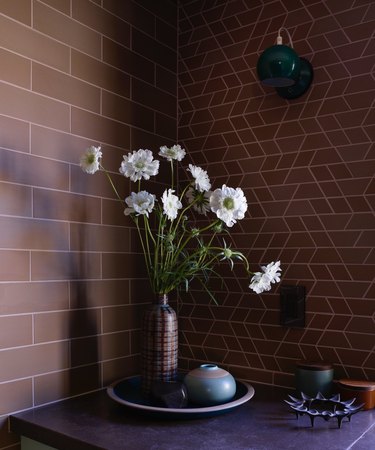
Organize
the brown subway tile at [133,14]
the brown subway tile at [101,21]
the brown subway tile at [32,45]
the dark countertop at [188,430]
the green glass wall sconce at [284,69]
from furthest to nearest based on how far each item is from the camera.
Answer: the brown subway tile at [133,14] → the brown subway tile at [101,21] → the green glass wall sconce at [284,69] → the brown subway tile at [32,45] → the dark countertop at [188,430]

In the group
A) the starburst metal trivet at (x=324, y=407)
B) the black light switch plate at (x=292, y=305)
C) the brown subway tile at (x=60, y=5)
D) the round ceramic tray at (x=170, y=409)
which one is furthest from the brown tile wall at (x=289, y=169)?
the brown subway tile at (x=60, y=5)

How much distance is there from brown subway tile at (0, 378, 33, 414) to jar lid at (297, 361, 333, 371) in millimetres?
759

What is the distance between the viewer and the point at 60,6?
1.48m

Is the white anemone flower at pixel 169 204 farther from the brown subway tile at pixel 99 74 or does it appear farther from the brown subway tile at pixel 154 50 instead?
the brown subway tile at pixel 154 50

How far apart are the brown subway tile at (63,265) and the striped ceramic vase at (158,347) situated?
25cm

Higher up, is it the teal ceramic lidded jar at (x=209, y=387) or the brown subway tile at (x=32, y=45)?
the brown subway tile at (x=32, y=45)

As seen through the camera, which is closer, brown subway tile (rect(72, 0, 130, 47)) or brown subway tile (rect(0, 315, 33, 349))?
brown subway tile (rect(0, 315, 33, 349))

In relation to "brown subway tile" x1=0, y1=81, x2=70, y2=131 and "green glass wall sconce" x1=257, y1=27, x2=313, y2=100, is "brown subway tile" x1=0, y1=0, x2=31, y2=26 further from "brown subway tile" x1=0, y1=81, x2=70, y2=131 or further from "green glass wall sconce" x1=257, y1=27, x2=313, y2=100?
"green glass wall sconce" x1=257, y1=27, x2=313, y2=100

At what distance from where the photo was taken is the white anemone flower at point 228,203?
4.50ft

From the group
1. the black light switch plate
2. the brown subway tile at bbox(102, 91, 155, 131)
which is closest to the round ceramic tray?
the black light switch plate

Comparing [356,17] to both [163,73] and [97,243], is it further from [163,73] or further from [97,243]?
[97,243]

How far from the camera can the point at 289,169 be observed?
162cm

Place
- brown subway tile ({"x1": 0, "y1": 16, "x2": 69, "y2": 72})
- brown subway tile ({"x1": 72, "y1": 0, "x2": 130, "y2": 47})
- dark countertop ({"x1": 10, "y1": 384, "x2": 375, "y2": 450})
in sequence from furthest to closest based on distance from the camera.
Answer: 1. brown subway tile ({"x1": 72, "y1": 0, "x2": 130, "y2": 47})
2. brown subway tile ({"x1": 0, "y1": 16, "x2": 69, "y2": 72})
3. dark countertop ({"x1": 10, "y1": 384, "x2": 375, "y2": 450})

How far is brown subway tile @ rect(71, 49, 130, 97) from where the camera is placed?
60.3 inches
